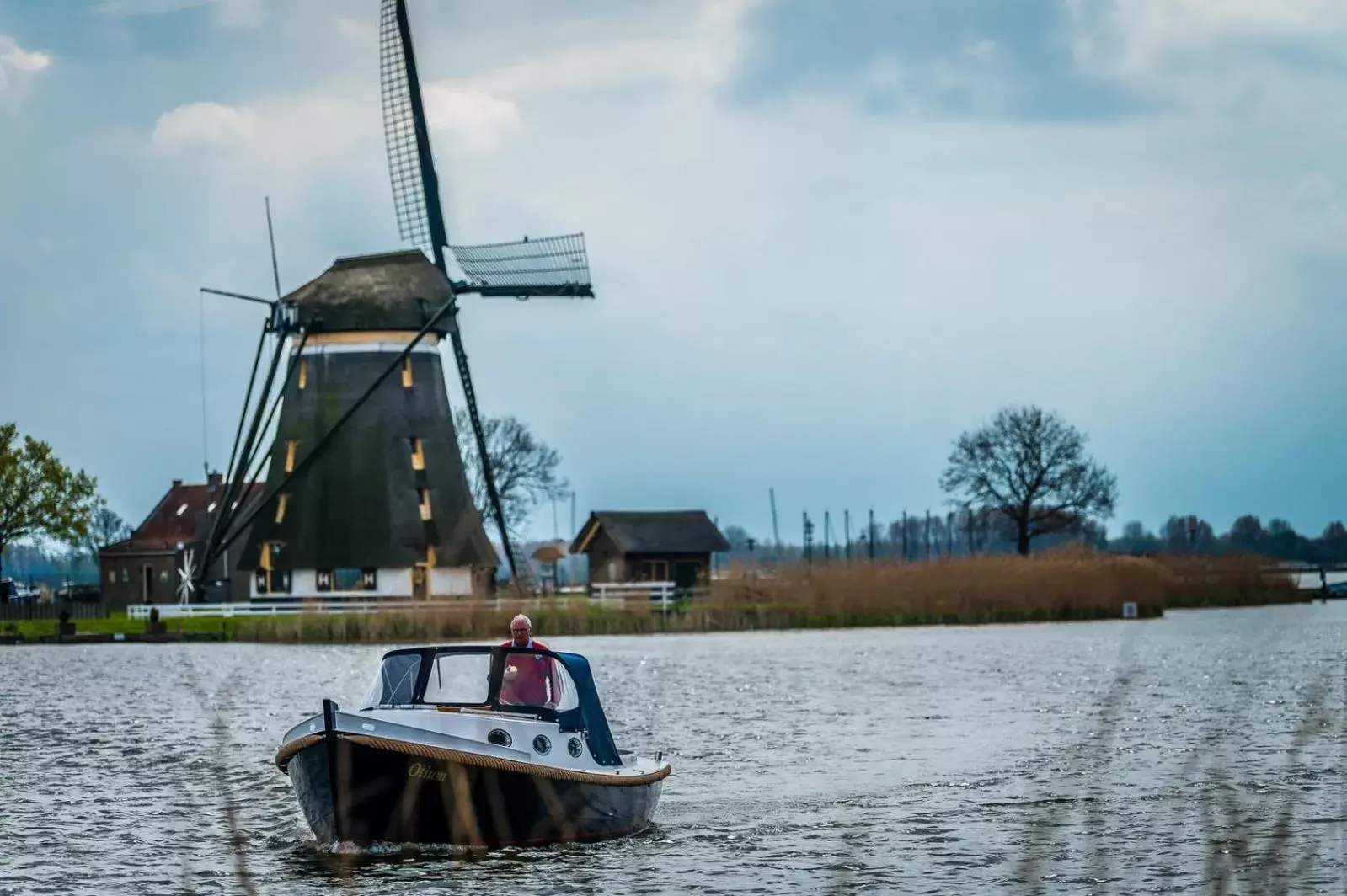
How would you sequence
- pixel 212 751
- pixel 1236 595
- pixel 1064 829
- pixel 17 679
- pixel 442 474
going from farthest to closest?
pixel 1236 595 < pixel 442 474 < pixel 17 679 < pixel 212 751 < pixel 1064 829

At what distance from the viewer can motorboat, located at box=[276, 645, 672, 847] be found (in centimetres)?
1683

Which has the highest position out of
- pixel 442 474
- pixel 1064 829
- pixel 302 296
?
pixel 302 296

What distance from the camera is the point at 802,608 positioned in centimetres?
5888

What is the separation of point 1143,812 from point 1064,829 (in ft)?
4.21

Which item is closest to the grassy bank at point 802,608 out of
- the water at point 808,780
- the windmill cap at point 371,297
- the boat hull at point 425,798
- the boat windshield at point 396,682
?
the water at point 808,780

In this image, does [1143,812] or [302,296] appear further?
[302,296]

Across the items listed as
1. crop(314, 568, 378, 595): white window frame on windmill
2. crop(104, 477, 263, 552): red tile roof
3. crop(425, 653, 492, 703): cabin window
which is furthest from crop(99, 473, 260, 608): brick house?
crop(425, 653, 492, 703): cabin window

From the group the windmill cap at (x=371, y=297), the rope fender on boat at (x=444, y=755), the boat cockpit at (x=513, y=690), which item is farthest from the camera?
the windmill cap at (x=371, y=297)

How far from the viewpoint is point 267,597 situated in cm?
6091

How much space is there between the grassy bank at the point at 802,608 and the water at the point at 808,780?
4423 millimetres

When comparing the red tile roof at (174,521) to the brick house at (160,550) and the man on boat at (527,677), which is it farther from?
the man on boat at (527,677)

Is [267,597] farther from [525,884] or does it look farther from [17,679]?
[525,884]

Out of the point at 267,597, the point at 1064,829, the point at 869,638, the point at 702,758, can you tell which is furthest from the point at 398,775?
the point at 267,597

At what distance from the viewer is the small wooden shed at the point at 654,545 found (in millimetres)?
→ 80938
